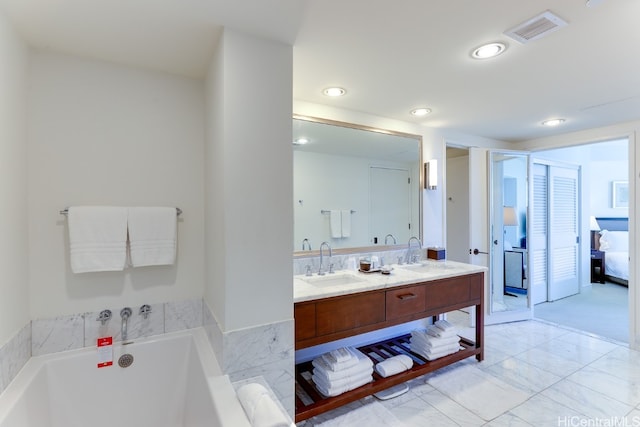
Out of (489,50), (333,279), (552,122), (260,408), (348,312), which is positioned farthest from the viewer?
(552,122)

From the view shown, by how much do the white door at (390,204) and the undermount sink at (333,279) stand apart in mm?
575

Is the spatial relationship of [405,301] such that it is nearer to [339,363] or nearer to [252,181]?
[339,363]

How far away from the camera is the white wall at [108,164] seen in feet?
5.68

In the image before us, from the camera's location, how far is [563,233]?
15.3 feet

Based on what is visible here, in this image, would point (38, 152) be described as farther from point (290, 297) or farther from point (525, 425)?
point (525, 425)

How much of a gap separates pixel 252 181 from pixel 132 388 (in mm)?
1464

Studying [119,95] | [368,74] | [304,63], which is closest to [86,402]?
[119,95]

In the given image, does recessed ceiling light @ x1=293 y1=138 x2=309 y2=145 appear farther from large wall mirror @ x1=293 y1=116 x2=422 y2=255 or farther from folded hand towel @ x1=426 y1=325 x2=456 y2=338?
folded hand towel @ x1=426 y1=325 x2=456 y2=338

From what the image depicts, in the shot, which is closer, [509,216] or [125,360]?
[125,360]

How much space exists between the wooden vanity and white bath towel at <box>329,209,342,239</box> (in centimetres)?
70

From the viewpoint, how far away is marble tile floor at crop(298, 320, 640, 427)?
200 centimetres

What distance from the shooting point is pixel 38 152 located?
5.65 feet

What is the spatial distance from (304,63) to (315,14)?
47 centimetres

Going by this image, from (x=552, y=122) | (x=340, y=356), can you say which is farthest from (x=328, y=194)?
(x=552, y=122)
